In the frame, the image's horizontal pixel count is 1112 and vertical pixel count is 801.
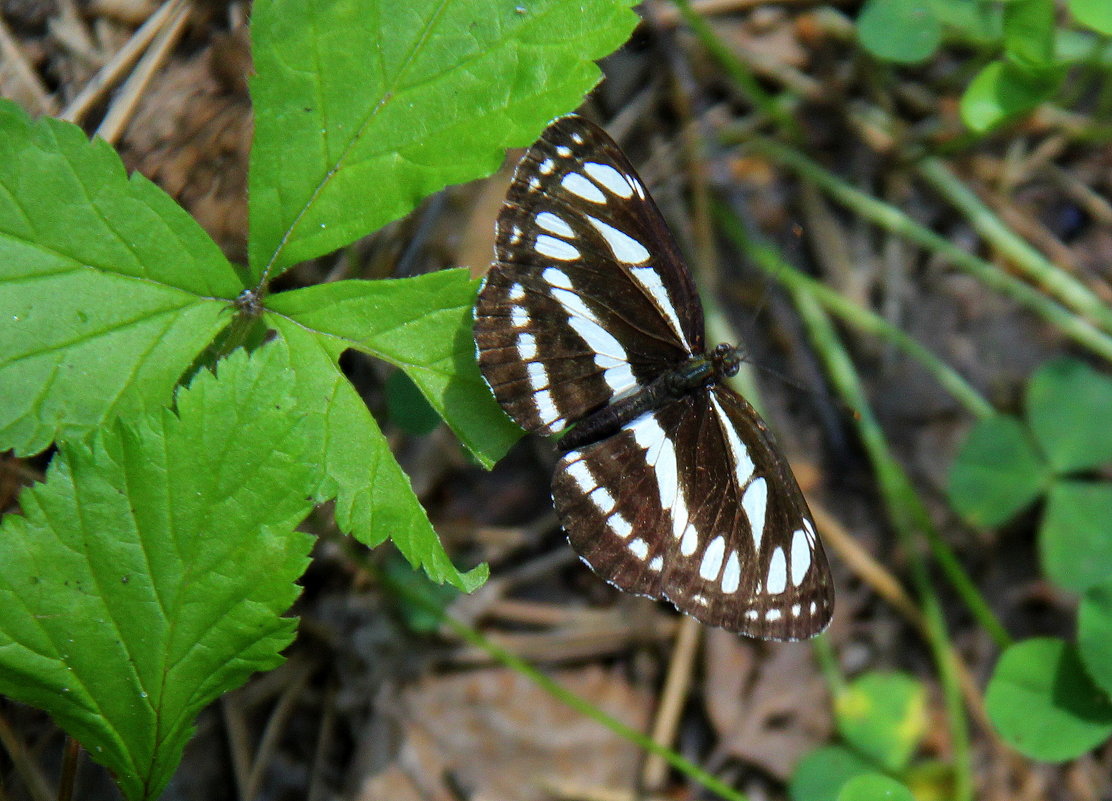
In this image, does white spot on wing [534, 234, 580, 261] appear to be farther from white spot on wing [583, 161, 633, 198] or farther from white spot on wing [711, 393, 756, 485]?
white spot on wing [711, 393, 756, 485]

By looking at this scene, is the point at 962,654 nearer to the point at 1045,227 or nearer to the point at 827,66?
the point at 1045,227

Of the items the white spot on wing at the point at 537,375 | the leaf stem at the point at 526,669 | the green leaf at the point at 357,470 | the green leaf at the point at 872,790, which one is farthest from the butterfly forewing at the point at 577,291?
the green leaf at the point at 872,790

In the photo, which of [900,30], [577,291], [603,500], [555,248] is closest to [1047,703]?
[603,500]

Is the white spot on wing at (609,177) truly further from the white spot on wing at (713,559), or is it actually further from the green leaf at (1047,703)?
the green leaf at (1047,703)

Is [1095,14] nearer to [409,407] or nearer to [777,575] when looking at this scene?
[777,575]

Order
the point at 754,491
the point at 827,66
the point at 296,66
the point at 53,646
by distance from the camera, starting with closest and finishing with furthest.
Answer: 1. the point at 53,646
2. the point at 296,66
3. the point at 754,491
4. the point at 827,66

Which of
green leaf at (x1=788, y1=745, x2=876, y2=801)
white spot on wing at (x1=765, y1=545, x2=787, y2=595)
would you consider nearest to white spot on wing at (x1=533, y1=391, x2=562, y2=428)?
white spot on wing at (x1=765, y1=545, x2=787, y2=595)

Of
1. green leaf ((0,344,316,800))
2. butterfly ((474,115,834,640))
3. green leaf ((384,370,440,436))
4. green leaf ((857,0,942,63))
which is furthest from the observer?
green leaf ((857,0,942,63))

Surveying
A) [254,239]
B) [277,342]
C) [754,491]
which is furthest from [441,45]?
[754,491]
